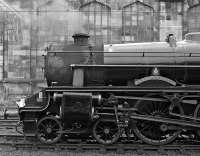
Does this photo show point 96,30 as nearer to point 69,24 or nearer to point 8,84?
point 69,24

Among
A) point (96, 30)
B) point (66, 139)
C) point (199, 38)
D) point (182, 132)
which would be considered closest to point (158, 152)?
point (182, 132)

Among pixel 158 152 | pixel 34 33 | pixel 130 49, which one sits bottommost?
pixel 158 152

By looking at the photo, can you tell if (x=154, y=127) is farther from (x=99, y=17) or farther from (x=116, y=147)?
(x=99, y=17)

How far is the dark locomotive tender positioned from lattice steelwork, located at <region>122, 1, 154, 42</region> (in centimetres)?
1269

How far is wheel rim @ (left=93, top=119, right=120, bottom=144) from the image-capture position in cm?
995

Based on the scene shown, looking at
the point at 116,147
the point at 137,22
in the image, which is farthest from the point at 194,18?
the point at 116,147

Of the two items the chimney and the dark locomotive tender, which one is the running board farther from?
the chimney

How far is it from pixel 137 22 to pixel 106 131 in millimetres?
14321

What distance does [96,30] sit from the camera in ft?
76.1

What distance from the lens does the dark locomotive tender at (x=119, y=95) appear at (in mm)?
9828

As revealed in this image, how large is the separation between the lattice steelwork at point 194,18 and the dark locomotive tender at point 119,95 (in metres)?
13.3

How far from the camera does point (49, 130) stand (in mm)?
10133

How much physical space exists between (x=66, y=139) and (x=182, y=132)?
134 inches

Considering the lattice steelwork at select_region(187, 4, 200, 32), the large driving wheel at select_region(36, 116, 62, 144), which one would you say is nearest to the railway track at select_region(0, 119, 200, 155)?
the large driving wheel at select_region(36, 116, 62, 144)
